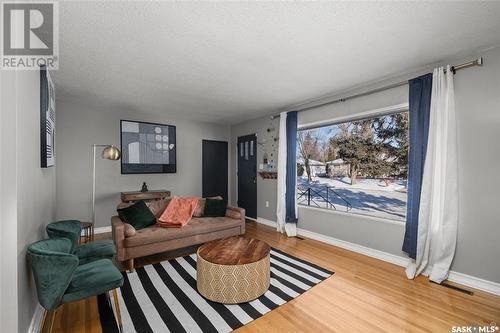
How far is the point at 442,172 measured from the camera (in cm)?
245

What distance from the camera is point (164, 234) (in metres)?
2.91

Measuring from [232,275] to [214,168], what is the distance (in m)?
4.00

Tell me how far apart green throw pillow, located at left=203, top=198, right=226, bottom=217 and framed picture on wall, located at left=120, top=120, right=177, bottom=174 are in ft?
5.65

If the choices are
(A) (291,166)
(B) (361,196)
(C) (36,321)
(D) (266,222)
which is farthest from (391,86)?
(C) (36,321)

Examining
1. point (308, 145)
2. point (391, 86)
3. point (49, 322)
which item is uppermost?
point (391, 86)

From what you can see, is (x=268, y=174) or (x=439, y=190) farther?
(x=268, y=174)

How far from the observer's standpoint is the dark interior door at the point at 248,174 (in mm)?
5285

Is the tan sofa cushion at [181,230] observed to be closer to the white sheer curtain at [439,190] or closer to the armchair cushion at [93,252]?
the armchair cushion at [93,252]

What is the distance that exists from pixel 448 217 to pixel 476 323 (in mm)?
1013

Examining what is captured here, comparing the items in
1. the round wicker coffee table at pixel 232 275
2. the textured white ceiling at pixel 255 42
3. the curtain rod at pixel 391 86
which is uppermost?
the textured white ceiling at pixel 255 42

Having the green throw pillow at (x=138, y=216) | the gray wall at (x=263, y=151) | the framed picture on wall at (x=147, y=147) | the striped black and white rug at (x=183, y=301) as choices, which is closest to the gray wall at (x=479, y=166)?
the striped black and white rug at (x=183, y=301)

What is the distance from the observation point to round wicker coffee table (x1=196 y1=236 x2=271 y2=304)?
199 centimetres

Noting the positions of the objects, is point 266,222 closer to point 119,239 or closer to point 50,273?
point 119,239

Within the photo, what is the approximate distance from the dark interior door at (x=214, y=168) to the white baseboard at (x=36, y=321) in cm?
384
